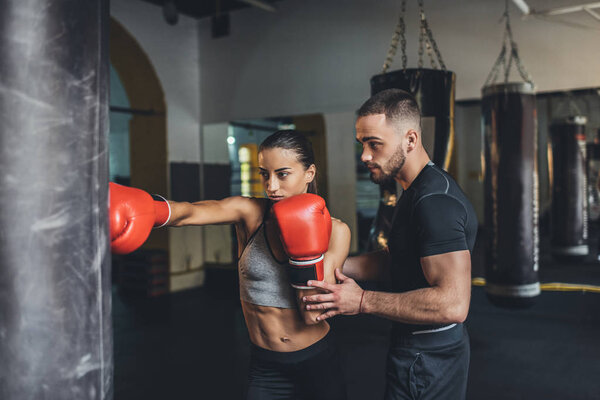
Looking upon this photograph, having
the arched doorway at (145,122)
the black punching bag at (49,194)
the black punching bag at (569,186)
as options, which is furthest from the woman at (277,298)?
the black punching bag at (569,186)

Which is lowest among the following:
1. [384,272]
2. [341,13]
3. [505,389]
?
[505,389]

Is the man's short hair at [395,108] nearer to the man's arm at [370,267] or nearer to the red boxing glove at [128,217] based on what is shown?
the man's arm at [370,267]

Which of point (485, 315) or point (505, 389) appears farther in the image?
point (485, 315)

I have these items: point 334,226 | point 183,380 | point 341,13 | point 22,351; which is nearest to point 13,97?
point 22,351

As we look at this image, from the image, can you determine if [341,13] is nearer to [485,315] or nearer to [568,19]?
[568,19]

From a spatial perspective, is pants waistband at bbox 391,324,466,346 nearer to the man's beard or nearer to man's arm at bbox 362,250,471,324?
man's arm at bbox 362,250,471,324

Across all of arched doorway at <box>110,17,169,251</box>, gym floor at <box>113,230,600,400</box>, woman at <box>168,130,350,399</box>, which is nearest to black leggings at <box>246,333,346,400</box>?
woman at <box>168,130,350,399</box>

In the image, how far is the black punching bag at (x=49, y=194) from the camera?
64cm

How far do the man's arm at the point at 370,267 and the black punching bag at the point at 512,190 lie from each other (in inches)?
86.3

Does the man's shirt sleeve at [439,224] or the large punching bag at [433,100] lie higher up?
the large punching bag at [433,100]

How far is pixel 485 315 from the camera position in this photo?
5.13m

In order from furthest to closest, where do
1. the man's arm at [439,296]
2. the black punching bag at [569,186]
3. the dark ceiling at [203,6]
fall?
1. the black punching bag at [569,186]
2. the dark ceiling at [203,6]
3. the man's arm at [439,296]

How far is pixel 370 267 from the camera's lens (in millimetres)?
1798

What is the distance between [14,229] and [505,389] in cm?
329
